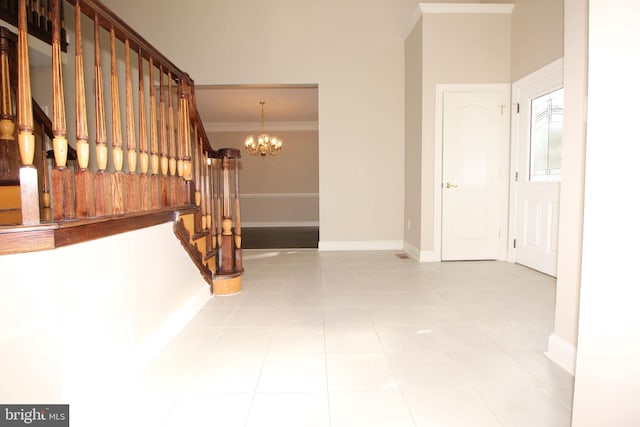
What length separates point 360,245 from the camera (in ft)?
18.1

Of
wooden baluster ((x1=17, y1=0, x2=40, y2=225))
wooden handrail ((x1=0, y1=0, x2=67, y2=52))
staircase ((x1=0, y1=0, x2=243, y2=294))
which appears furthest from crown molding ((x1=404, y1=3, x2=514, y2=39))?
wooden baluster ((x1=17, y1=0, x2=40, y2=225))

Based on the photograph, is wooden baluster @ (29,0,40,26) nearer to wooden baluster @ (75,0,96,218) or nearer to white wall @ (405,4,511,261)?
wooden baluster @ (75,0,96,218)

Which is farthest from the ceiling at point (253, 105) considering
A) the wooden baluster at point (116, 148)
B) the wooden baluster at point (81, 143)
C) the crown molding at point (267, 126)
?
the wooden baluster at point (81, 143)

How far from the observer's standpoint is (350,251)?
17.7ft

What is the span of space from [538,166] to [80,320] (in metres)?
4.46

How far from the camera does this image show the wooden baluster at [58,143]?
1.33m

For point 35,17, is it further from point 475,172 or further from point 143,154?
point 475,172

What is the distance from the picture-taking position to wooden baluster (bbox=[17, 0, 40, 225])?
3.85 feet

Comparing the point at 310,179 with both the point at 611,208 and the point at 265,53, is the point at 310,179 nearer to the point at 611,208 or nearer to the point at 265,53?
the point at 265,53

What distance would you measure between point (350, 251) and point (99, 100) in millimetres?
4166

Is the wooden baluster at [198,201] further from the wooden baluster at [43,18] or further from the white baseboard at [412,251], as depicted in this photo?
the white baseboard at [412,251]

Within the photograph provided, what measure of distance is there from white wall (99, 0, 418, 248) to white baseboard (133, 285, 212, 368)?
2.95 m

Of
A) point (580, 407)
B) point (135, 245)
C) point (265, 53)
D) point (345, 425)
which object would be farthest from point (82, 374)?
point (265, 53)

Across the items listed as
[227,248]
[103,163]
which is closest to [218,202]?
[227,248]
